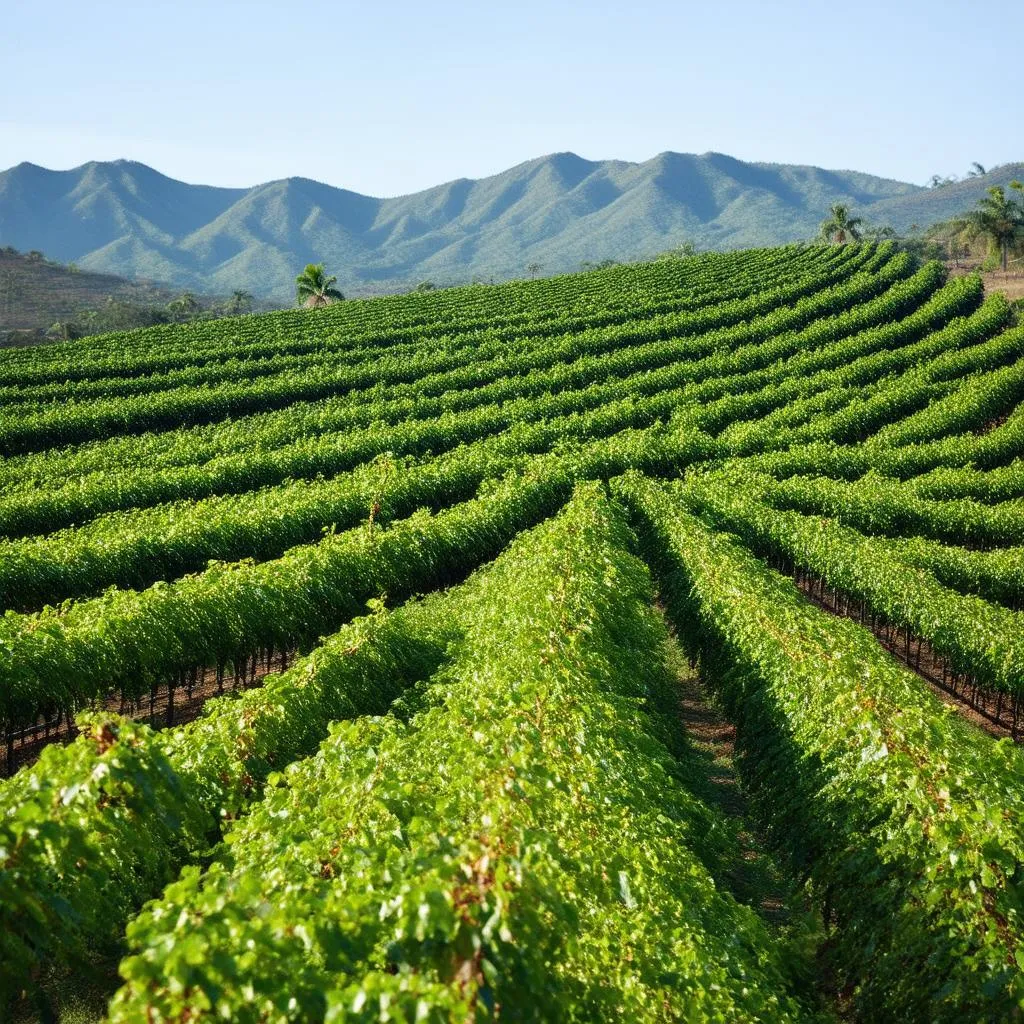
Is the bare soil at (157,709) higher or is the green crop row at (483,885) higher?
the green crop row at (483,885)

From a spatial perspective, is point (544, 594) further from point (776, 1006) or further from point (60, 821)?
point (60, 821)

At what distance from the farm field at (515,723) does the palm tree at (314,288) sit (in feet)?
154

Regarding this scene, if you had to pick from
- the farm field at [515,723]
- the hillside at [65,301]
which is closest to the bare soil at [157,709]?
the farm field at [515,723]

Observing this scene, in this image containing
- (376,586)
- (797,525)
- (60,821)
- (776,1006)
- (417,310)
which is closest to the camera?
(60,821)

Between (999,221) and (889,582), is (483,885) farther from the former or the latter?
(999,221)

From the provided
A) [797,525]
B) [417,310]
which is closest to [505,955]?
[797,525]

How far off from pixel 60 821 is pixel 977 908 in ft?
26.2

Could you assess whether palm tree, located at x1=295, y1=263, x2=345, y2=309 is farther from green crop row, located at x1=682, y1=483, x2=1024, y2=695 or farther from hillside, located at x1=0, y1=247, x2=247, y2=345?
green crop row, located at x1=682, y1=483, x2=1024, y2=695

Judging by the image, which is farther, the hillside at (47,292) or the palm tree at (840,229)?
the hillside at (47,292)

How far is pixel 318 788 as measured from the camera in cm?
888

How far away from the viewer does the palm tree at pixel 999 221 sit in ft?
265

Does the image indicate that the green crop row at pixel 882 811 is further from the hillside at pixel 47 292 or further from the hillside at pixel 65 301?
the hillside at pixel 47 292

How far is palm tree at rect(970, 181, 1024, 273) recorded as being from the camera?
265 feet

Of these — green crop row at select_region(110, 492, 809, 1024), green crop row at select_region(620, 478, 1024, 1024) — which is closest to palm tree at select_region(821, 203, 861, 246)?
green crop row at select_region(620, 478, 1024, 1024)
